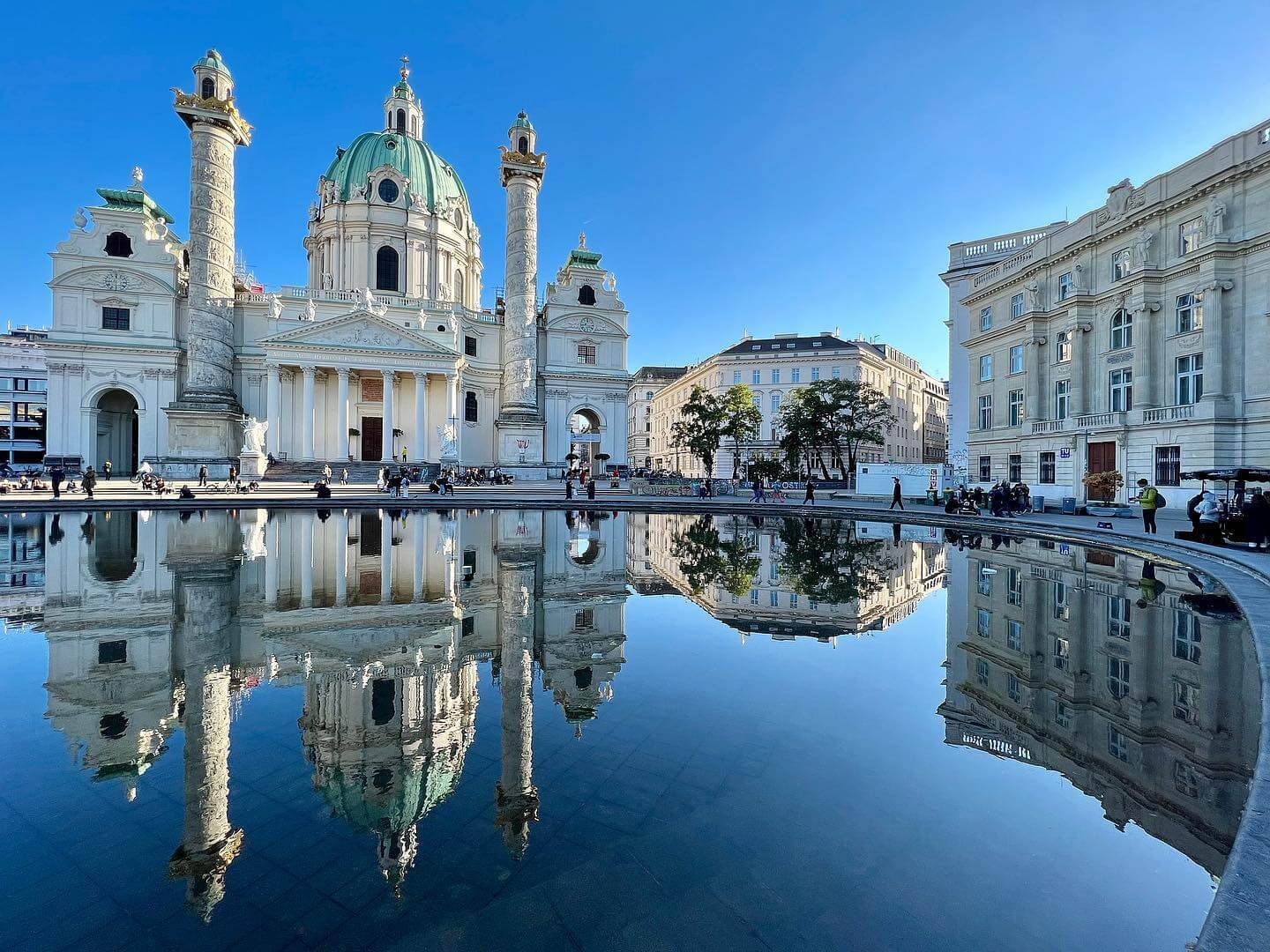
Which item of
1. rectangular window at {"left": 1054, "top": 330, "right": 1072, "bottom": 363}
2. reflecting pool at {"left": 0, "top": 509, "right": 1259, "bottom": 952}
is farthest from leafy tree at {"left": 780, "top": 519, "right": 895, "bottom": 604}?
rectangular window at {"left": 1054, "top": 330, "right": 1072, "bottom": 363}

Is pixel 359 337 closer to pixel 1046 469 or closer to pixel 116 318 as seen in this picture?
pixel 116 318

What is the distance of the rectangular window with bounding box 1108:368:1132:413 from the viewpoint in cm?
2764

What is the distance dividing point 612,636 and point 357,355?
4048 centimetres

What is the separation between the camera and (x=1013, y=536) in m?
18.2

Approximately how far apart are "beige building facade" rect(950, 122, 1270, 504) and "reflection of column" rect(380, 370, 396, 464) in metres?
39.4

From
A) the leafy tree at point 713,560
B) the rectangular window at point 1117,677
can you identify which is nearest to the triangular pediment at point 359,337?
the leafy tree at point 713,560

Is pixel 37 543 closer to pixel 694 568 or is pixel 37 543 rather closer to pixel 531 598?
pixel 531 598

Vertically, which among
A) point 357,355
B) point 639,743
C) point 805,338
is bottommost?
point 639,743

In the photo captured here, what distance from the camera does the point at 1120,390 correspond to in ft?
92.5

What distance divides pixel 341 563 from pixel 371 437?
37406 mm

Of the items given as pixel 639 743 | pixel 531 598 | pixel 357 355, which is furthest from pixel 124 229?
pixel 639 743

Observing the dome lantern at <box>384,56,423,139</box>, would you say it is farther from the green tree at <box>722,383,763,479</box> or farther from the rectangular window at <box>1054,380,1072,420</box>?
the rectangular window at <box>1054,380,1072,420</box>

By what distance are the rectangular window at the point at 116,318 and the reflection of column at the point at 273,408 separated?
1028 centimetres

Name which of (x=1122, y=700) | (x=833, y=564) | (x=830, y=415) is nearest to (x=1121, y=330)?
(x=830, y=415)
